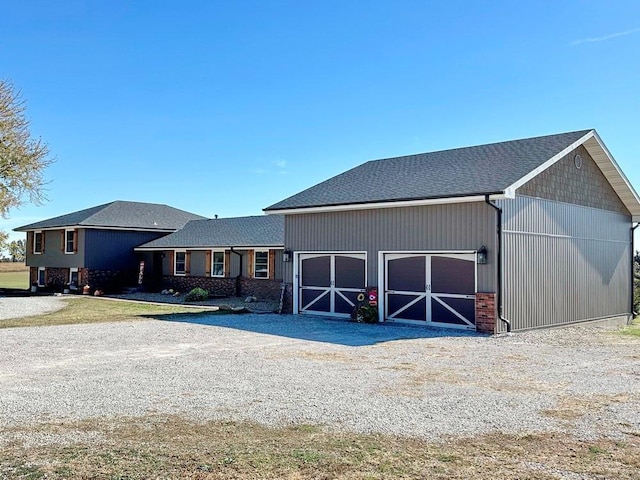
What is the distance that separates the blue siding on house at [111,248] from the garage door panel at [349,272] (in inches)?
695

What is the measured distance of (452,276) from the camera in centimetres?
1481

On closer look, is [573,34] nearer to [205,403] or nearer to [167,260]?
[205,403]

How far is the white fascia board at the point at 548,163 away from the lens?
13864 millimetres

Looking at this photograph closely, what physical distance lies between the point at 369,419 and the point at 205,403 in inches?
79.3

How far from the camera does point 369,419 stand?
626 centimetres

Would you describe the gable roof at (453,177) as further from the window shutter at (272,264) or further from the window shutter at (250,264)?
the window shutter at (250,264)

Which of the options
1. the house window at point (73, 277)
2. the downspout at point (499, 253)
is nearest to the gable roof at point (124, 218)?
the house window at point (73, 277)

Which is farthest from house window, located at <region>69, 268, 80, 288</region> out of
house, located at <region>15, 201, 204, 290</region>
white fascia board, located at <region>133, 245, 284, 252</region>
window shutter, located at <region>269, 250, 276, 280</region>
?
window shutter, located at <region>269, 250, 276, 280</region>

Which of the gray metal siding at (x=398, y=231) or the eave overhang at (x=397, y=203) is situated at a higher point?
Answer: the eave overhang at (x=397, y=203)

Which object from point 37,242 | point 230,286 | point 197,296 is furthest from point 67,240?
point 230,286

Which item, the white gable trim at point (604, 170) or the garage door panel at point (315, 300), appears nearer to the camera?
the white gable trim at point (604, 170)

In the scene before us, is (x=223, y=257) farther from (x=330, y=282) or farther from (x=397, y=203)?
(x=397, y=203)

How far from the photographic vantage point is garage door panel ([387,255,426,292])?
1548 cm

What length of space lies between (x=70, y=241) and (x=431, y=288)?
23.0 meters
